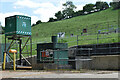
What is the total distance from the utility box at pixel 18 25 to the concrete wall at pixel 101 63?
4.87m

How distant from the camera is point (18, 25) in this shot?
17797mm

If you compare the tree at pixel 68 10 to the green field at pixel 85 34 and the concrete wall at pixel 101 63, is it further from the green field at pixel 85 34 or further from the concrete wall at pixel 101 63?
the concrete wall at pixel 101 63

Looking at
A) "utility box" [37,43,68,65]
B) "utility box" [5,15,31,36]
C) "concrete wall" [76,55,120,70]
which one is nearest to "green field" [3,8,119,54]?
"concrete wall" [76,55,120,70]

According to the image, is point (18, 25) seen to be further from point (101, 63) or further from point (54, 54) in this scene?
point (101, 63)

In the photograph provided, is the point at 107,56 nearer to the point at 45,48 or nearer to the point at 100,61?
the point at 100,61

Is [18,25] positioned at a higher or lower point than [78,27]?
lower

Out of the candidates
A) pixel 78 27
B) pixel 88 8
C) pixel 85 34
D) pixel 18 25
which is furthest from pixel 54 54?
pixel 88 8

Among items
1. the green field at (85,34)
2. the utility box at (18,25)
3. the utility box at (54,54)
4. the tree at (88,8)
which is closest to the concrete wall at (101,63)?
the utility box at (54,54)

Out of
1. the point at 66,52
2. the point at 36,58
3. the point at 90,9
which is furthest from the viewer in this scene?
the point at 90,9

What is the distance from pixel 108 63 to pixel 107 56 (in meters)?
0.45

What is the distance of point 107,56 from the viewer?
15562mm

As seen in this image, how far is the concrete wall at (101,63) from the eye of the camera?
15.2m

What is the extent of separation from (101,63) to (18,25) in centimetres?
666

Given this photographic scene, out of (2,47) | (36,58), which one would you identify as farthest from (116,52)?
(2,47)
